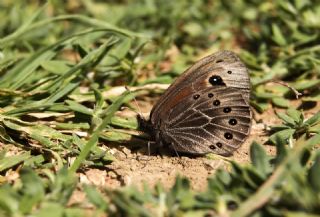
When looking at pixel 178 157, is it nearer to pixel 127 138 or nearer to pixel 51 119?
pixel 127 138

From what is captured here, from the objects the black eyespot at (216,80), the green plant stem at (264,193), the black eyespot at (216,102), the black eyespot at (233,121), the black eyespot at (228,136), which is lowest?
the green plant stem at (264,193)

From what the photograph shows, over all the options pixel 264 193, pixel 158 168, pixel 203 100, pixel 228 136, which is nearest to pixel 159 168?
pixel 158 168

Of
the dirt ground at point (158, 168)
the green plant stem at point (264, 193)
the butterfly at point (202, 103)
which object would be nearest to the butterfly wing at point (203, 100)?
the butterfly at point (202, 103)

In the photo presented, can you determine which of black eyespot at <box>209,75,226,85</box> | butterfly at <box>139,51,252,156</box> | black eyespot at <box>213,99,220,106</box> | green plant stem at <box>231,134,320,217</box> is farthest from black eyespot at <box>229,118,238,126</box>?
green plant stem at <box>231,134,320,217</box>

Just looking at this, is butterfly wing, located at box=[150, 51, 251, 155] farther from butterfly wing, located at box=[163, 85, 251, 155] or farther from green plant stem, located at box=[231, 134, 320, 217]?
green plant stem, located at box=[231, 134, 320, 217]

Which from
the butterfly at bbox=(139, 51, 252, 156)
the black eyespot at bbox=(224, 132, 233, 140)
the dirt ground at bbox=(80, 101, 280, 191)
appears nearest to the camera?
the dirt ground at bbox=(80, 101, 280, 191)

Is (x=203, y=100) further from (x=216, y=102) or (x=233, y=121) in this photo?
(x=233, y=121)

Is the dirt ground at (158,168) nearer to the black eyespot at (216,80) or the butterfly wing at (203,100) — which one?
the butterfly wing at (203,100)

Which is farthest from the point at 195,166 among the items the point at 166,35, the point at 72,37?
the point at 166,35

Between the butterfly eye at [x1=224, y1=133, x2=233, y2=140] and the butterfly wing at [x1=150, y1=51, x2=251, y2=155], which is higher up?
the butterfly wing at [x1=150, y1=51, x2=251, y2=155]
